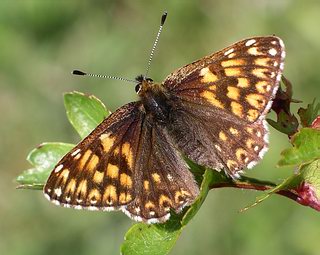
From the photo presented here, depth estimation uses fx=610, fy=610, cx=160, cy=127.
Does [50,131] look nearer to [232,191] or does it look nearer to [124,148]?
[232,191]

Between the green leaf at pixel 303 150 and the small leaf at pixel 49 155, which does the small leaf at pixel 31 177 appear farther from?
the green leaf at pixel 303 150

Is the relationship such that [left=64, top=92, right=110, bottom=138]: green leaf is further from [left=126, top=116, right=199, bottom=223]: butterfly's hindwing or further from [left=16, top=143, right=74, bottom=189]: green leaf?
[left=126, top=116, right=199, bottom=223]: butterfly's hindwing

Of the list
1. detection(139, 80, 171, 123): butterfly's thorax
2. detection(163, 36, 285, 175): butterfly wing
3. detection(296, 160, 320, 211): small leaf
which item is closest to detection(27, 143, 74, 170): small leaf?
detection(139, 80, 171, 123): butterfly's thorax

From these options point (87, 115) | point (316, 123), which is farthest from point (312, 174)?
point (87, 115)

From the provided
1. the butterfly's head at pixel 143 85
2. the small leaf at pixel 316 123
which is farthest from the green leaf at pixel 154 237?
the butterfly's head at pixel 143 85

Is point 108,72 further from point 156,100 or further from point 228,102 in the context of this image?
point 228,102

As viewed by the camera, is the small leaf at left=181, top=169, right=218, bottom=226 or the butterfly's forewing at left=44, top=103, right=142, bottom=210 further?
the butterfly's forewing at left=44, top=103, right=142, bottom=210

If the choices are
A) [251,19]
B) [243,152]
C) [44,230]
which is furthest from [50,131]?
[243,152]
